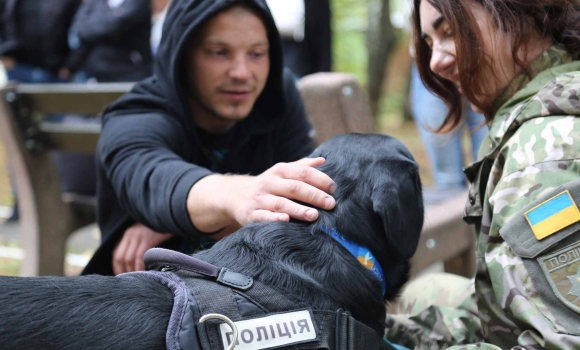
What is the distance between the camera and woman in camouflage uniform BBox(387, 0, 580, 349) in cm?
148

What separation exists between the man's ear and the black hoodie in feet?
1.81

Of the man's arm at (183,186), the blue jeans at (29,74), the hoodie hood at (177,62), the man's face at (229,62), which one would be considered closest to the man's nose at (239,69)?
the man's face at (229,62)

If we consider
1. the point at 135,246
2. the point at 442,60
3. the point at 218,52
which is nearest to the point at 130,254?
the point at 135,246

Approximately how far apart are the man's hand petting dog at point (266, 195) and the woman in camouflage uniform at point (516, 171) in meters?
0.46

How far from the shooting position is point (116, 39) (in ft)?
13.9

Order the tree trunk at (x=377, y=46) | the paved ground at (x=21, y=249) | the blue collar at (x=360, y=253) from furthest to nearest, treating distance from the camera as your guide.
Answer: the tree trunk at (x=377, y=46) → the paved ground at (x=21, y=249) → the blue collar at (x=360, y=253)

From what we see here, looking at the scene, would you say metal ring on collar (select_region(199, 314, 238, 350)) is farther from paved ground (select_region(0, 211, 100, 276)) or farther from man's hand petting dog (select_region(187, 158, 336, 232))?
paved ground (select_region(0, 211, 100, 276))

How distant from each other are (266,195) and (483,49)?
2.45ft

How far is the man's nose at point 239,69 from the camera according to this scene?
2283 millimetres

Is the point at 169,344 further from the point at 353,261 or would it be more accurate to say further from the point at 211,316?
the point at 353,261

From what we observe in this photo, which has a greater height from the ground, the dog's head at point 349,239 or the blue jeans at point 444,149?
the dog's head at point 349,239

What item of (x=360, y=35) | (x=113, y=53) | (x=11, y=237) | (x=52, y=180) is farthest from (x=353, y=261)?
(x=360, y=35)

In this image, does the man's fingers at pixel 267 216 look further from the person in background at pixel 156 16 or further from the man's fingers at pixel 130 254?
the person in background at pixel 156 16

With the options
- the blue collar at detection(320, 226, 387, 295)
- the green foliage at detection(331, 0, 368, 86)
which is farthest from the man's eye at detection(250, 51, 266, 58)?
the green foliage at detection(331, 0, 368, 86)
